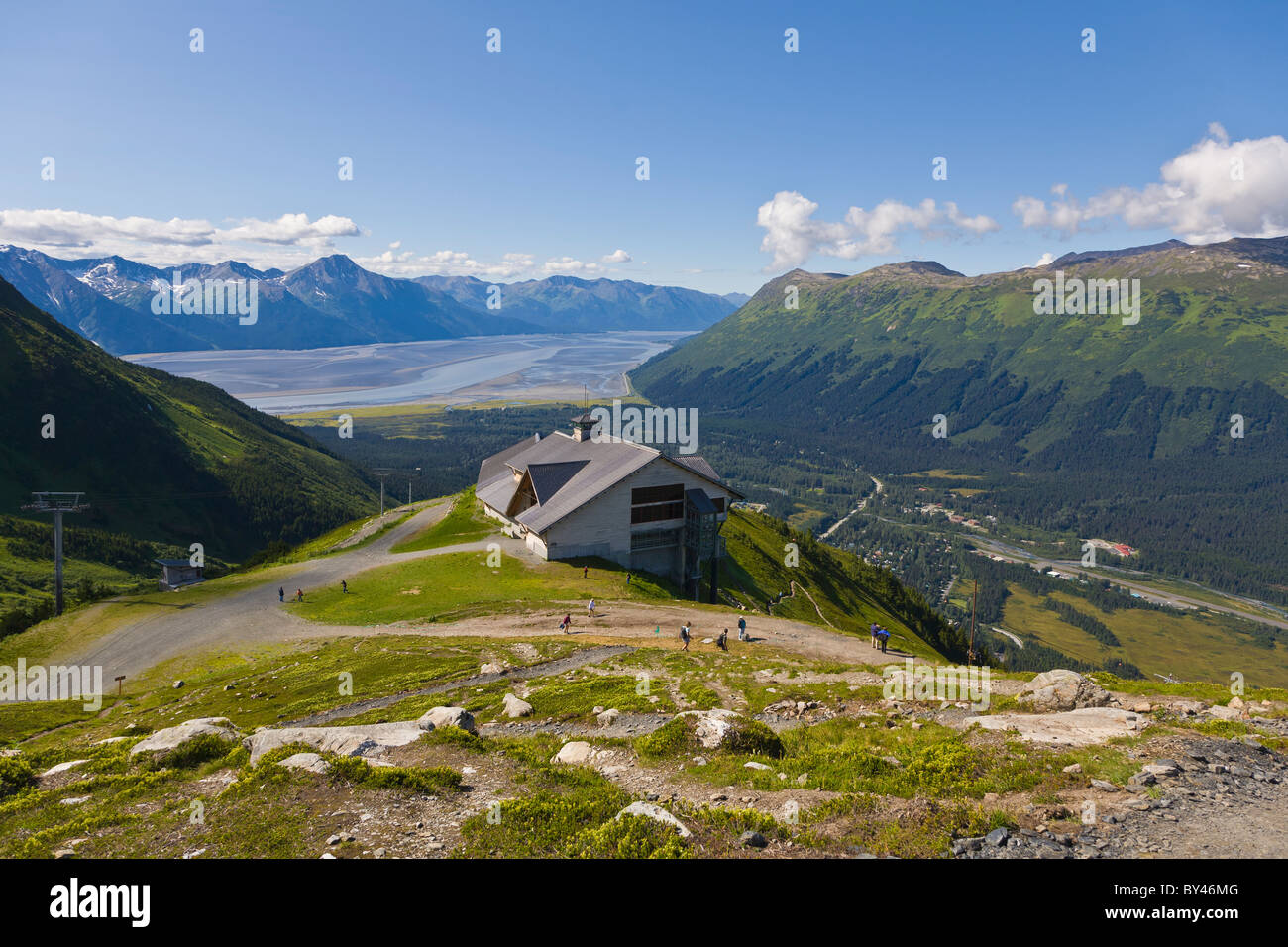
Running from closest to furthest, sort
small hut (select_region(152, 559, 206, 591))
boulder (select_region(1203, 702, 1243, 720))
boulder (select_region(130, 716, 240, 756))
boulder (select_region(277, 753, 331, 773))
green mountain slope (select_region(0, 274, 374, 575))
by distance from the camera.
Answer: boulder (select_region(277, 753, 331, 773)), boulder (select_region(130, 716, 240, 756)), boulder (select_region(1203, 702, 1243, 720)), small hut (select_region(152, 559, 206, 591)), green mountain slope (select_region(0, 274, 374, 575))

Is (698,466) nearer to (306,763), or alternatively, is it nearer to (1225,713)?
(1225,713)

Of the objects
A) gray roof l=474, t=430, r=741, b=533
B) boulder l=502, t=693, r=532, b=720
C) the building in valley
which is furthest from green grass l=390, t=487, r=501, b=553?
boulder l=502, t=693, r=532, b=720

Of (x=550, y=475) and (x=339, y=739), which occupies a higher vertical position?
(x=550, y=475)

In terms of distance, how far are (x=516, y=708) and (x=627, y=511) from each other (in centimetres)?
3550

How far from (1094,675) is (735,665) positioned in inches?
596

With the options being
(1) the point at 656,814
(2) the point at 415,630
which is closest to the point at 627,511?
(2) the point at 415,630

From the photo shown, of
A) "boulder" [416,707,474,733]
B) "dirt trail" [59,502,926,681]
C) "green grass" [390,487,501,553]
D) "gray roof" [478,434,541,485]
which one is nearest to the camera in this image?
"boulder" [416,707,474,733]

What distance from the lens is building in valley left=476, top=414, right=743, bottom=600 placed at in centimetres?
5841

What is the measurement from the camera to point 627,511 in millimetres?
59844

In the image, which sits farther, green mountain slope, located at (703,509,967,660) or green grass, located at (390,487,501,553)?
green grass, located at (390,487,501,553)

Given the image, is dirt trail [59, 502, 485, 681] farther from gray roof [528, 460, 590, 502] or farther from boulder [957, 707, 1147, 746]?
boulder [957, 707, 1147, 746]

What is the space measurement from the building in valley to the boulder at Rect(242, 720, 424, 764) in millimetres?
37114

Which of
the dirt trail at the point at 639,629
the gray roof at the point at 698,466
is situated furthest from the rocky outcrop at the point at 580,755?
the gray roof at the point at 698,466
